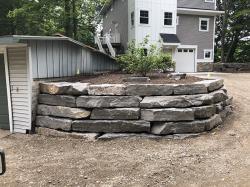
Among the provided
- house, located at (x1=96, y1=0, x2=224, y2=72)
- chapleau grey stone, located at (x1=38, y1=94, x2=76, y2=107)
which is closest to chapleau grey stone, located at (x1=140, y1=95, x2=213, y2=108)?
chapleau grey stone, located at (x1=38, y1=94, x2=76, y2=107)

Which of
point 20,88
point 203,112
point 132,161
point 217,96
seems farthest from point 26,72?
point 217,96

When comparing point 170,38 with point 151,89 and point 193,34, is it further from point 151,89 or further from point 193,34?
point 151,89

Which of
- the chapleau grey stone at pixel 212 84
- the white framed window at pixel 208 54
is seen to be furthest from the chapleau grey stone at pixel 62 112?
the white framed window at pixel 208 54

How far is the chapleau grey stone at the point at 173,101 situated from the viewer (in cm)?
731

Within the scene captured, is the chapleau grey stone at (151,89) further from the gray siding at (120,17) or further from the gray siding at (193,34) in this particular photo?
the gray siding at (193,34)

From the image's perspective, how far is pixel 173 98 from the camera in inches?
292

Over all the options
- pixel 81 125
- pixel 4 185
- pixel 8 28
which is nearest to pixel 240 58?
pixel 8 28

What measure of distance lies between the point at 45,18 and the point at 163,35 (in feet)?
28.0

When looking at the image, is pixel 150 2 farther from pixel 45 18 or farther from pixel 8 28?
pixel 8 28

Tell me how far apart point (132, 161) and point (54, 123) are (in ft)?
9.13

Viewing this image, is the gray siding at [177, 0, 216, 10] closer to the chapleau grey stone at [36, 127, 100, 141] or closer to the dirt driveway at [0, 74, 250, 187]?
the dirt driveway at [0, 74, 250, 187]

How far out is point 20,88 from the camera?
27.3ft

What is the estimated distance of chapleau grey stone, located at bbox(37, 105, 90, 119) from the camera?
754 cm

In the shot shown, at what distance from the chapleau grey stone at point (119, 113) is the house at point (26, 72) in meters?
2.03
